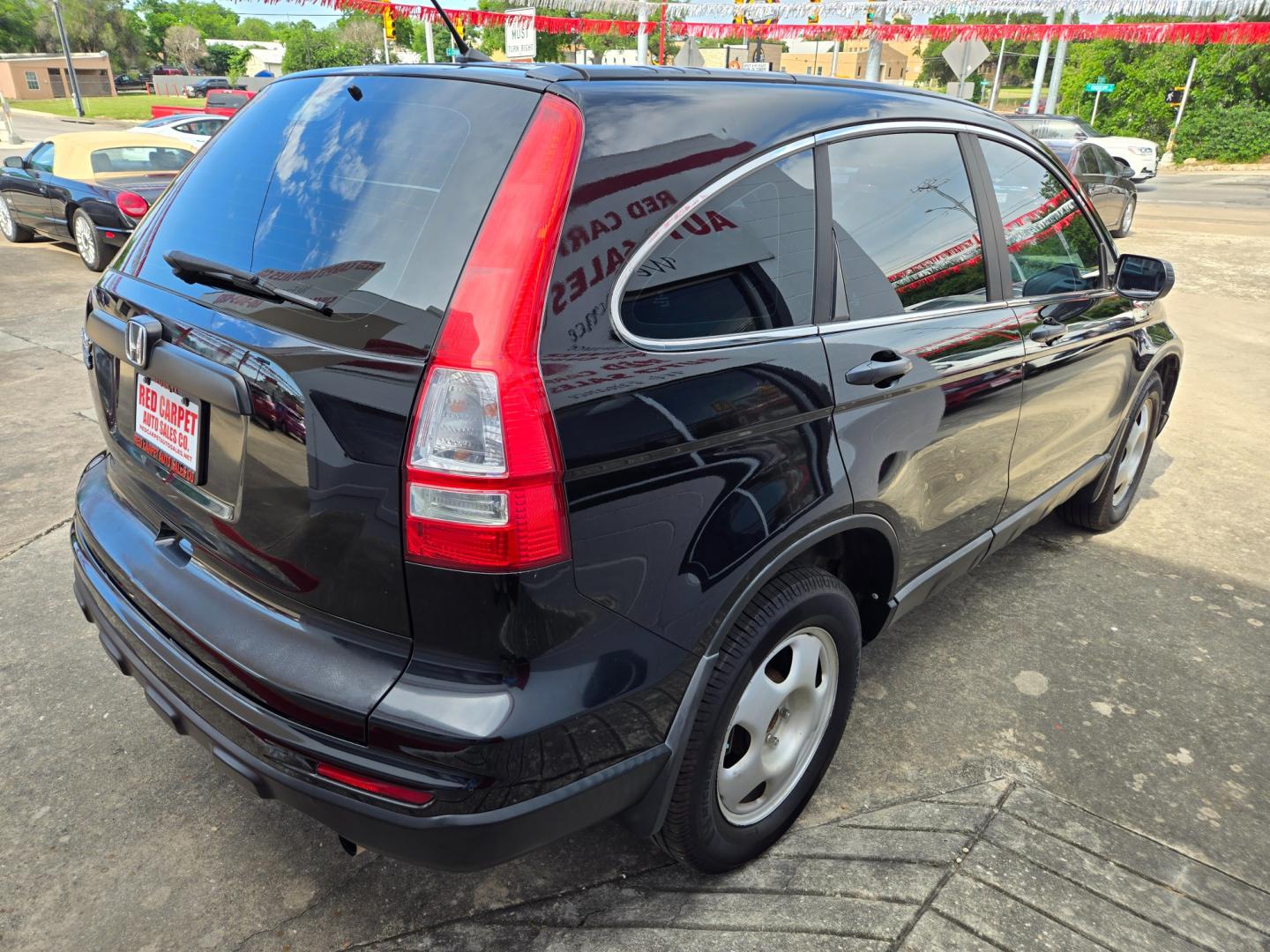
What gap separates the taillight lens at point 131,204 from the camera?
28.8 feet

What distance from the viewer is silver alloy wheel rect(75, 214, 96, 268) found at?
9477 millimetres

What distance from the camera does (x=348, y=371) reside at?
5.24 feet

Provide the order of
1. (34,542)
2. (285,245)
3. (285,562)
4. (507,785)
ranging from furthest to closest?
(34,542) < (285,245) < (285,562) < (507,785)

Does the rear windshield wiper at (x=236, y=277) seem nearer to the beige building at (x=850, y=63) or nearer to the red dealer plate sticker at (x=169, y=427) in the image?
the red dealer plate sticker at (x=169, y=427)

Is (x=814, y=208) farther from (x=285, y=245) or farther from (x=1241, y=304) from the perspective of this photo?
(x=1241, y=304)

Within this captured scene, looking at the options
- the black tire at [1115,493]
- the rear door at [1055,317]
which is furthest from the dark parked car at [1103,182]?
the rear door at [1055,317]

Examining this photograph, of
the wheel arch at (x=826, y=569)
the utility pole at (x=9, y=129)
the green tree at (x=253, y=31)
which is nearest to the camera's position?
the wheel arch at (x=826, y=569)

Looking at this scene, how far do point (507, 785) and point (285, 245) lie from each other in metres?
1.20

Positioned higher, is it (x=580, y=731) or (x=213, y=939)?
(x=580, y=731)

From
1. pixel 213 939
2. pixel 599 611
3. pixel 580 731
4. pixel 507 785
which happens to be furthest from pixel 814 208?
pixel 213 939

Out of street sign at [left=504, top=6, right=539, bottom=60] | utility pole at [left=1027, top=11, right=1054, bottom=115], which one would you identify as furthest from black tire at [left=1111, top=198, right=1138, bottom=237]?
utility pole at [left=1027, top=11, right=1054, bottom=115]

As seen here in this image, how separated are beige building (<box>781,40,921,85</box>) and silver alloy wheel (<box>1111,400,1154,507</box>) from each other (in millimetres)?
84478

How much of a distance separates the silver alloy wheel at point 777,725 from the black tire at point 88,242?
32.0ft

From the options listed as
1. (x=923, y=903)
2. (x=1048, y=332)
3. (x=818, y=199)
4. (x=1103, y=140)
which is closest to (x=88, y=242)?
(x=818, y=199)
